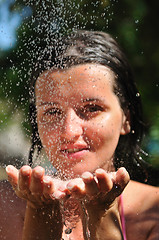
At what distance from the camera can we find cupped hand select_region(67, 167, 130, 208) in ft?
3.70

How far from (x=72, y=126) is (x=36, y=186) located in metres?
0.72

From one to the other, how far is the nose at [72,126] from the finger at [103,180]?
688 mm

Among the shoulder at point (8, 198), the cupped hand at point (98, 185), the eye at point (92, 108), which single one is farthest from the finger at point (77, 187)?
the shoulder at point (8, 198)

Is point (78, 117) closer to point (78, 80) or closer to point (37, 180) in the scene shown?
point (78, 80)

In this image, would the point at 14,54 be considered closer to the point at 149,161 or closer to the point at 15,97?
the point at 15,97

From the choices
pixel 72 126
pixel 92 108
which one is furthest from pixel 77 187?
pixel 92 108

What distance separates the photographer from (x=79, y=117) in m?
1.86

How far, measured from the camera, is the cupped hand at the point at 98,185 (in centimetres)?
113

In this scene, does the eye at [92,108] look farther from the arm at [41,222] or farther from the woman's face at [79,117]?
the arm at [41,222]

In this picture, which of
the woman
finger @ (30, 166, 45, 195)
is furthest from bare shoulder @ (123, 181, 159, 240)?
finger @ (30, 166, 45, 195)

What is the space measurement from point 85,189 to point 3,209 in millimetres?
1091

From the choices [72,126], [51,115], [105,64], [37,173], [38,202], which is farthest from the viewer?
[105,64]

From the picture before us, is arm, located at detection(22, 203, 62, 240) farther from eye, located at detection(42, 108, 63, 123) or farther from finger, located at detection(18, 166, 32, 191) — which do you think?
eye, located at detection(42, 108, 63, 123)

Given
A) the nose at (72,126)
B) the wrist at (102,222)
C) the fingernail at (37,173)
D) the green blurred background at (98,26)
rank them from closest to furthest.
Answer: the fingernail at (37,173) → the wrist at (102,222) → the nose at (72,126) → the green blurred background at (98,26)
